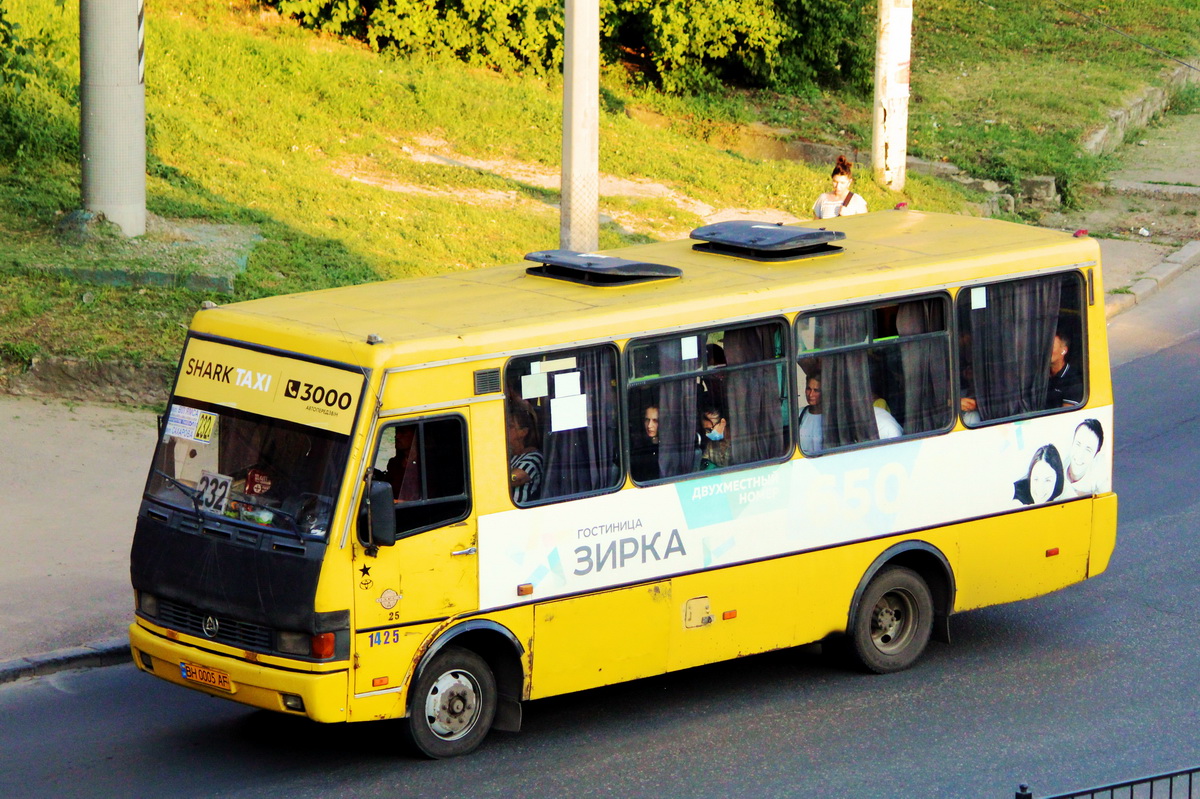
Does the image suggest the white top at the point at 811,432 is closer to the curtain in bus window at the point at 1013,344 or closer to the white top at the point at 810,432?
the white top at the point at 810,432

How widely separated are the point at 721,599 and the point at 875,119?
51.0 ft

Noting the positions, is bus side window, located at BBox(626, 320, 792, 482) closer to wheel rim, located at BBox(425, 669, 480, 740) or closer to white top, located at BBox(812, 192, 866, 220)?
wheel rim, located at BBox(425, 669, 480, 740)

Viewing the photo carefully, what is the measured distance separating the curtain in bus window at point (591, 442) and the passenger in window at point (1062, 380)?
10.2 feet

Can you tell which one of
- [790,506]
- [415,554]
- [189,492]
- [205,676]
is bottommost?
[205,676]

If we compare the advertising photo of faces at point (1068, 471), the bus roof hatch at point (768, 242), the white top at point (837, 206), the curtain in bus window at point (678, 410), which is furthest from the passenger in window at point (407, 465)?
the white top at point (837, 206)

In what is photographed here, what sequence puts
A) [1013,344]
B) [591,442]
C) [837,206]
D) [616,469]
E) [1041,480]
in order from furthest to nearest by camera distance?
[837,206]
[1041,480]
[1013,344]
[616,469]
[591,442]

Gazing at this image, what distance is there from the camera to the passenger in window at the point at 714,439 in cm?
888

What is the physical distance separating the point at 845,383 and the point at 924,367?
1.88 ft

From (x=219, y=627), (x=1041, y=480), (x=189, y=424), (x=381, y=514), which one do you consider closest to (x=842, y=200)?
(x=1041, y=480)

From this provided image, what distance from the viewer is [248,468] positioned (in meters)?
8.02

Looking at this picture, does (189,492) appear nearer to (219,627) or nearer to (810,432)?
(219,627)

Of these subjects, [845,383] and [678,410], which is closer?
[678,410]

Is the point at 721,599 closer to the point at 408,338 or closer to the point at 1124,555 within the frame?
the point at 408,338

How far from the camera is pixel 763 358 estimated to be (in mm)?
9055
